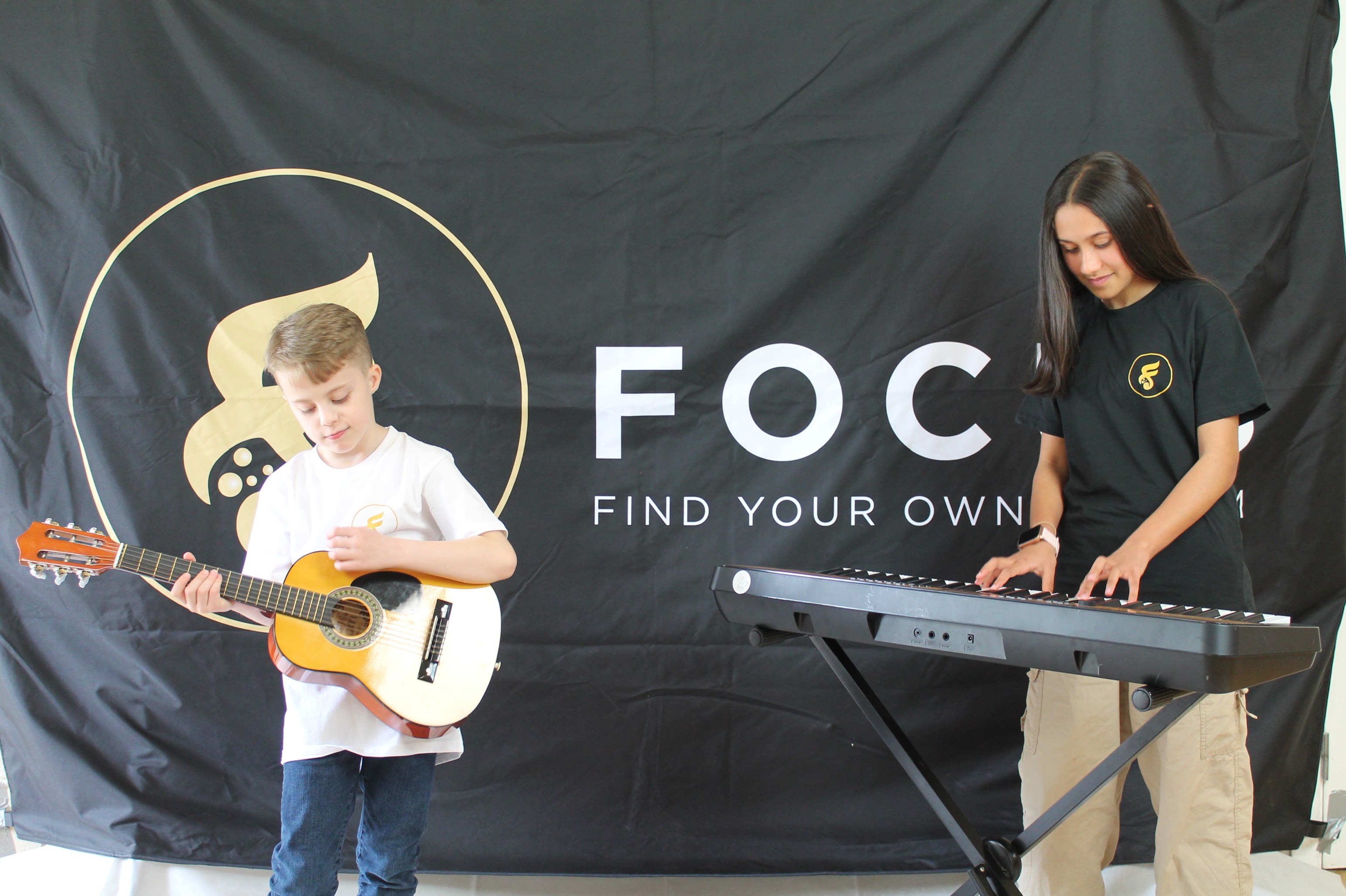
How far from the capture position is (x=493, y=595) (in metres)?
1.77

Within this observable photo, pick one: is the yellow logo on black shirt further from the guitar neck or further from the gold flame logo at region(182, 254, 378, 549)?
the gold flame logo at region(182, 254, 378, 549)

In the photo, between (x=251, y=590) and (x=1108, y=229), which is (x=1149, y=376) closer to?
(x=1108, y=229)

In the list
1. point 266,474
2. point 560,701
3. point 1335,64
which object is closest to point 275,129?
point 266,474

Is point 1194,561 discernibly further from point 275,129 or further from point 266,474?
point 275,129

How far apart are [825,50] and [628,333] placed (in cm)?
94

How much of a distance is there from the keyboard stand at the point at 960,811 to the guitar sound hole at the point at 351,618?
2.67 ft

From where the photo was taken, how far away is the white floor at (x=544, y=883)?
2357 mm

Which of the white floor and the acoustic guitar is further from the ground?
the acoustic guitar

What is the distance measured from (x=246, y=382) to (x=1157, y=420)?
2216 mm

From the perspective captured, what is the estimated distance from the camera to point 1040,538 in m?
1.79

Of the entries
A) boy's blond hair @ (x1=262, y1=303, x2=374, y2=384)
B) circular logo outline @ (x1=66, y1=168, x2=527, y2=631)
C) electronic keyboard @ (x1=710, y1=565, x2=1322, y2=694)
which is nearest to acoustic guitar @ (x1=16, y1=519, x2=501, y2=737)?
boy's blond hair @ (x1=262, y1=303, x2=374, y2=384)

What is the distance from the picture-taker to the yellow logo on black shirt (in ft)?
5.58

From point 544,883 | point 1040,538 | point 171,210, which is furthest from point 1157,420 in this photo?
point 171,210

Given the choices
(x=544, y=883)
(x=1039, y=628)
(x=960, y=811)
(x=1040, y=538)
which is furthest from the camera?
(x=544, y=883)
